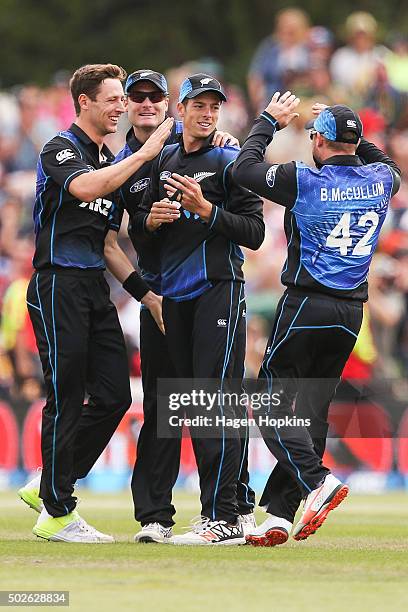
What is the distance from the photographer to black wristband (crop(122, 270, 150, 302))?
9.36 m

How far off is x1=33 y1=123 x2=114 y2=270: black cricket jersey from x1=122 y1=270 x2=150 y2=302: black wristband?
0.28 metres

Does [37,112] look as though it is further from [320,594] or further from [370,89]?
[320,594]

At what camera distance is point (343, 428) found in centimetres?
1617

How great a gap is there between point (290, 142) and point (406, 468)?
552 cm

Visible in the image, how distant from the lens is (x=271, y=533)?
28.6 ft

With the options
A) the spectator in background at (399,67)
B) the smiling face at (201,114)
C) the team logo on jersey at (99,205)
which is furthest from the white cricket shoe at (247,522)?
the spectator in background at (399,67)

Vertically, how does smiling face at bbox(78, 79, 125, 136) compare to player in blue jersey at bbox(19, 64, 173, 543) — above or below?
above

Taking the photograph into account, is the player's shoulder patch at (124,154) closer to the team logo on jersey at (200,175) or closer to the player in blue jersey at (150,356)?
the player in blue jersey at (150,356)

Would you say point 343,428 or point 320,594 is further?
point 343,428

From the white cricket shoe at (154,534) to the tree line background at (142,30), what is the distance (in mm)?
20147

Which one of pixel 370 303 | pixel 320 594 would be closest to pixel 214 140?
pixel 320 594

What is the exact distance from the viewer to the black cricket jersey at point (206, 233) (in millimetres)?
8867

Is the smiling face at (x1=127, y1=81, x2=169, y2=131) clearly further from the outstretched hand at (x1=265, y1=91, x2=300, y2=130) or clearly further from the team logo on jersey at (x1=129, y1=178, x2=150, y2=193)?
the outstretched hand at (x1=265, y1=91, x2=300, y2=130)

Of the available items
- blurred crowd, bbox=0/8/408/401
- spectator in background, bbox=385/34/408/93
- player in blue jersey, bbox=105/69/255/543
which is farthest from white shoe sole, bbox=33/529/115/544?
spectator in background, bbox=385/34/408/93
